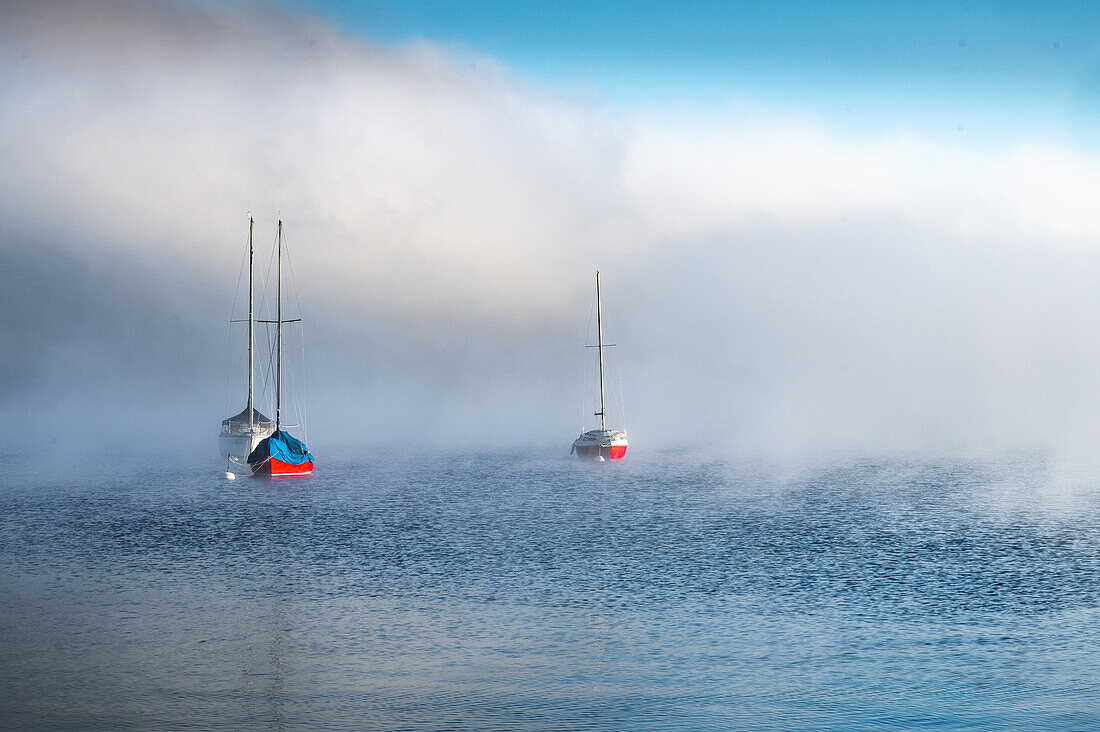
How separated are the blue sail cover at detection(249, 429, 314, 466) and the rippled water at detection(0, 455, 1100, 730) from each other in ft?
67.3

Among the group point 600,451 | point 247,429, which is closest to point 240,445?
point 247,429

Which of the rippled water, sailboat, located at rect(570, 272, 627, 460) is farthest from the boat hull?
the rippled water

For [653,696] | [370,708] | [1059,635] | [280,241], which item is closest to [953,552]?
[1059,635]

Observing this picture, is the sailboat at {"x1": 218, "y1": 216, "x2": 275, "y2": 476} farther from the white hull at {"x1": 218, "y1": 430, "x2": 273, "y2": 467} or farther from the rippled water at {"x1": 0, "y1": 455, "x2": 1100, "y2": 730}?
the rippled water at {"x1": 0, "y1": 455, "x2": 1100, "y2": 730}

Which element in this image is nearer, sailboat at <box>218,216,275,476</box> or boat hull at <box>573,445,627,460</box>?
sailboat at <box>218,216,275,476</box>

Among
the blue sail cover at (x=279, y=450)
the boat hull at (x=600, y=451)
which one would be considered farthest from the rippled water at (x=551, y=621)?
the boat hull at (x=600, y=451)

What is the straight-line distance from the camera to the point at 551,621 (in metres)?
34.5

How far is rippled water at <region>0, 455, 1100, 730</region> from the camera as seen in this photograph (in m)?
23.8

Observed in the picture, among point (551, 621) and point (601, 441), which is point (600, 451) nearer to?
point (601, 441)

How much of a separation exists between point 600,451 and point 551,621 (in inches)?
3987

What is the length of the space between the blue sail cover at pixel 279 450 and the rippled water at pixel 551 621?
807 inches

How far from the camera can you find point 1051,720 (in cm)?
2258

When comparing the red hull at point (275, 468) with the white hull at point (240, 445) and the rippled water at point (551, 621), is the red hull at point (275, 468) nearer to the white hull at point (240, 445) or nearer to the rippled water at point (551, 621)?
the white hull at point (240, 445)

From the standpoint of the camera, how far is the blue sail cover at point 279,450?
100 metres
